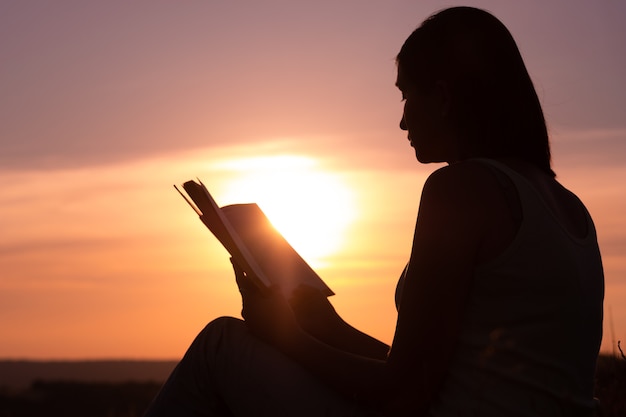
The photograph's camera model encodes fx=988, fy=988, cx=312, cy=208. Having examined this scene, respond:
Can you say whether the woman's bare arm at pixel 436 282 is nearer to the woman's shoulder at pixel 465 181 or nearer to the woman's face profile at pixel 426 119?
the woman's shoulder at pixel 465 181

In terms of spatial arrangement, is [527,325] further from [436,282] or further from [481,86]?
[481,86]

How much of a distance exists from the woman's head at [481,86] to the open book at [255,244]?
81cm

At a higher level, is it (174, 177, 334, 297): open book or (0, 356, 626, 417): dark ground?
(174, 177, 334, 297): open book

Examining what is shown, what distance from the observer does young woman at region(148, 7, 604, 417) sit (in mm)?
3080

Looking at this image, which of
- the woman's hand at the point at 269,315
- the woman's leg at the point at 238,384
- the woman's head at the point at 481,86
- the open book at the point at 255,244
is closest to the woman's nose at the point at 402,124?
the woman's head at the point at 481,86

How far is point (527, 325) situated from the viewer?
309cm

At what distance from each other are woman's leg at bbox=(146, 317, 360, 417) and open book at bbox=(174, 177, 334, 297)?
0.76ft

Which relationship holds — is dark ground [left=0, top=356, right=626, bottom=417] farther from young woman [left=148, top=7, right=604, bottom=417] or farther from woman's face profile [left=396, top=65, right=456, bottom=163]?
woman's face profile [left=396, top=65, right=456, bottom=163]

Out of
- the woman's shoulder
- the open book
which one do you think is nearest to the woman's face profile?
the woman's shoulder

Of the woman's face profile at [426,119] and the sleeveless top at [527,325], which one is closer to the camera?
the sleeveless top at [527,325]

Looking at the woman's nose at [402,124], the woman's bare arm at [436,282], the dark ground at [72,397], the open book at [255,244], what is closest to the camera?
the woman's bare arm at [436,282]

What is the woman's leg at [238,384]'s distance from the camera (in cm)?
344

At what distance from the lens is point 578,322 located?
313 centimetres

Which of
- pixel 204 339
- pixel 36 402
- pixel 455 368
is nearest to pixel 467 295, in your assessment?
pixel 455 368
